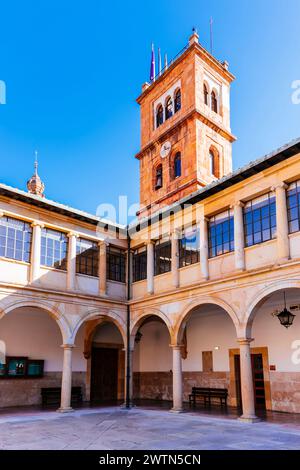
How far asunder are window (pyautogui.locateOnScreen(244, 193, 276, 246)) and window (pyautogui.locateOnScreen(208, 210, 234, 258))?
0.61m

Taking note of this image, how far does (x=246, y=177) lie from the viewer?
12836 mm

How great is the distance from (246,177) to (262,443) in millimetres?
7002

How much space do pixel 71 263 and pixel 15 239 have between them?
213 centimetres

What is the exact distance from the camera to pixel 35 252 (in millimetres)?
14320

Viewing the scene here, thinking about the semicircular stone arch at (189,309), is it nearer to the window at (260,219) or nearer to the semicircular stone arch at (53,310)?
the window at (260,219)

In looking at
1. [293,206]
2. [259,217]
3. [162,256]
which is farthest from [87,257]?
[293,206]

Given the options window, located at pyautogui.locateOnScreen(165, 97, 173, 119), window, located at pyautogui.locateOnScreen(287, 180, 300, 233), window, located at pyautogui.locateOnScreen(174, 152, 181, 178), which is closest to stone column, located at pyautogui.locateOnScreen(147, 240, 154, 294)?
window, located at pyautogui.locateOnScreen(287, 180, 300, 233)

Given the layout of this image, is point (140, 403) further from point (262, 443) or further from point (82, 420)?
point (262, 443)

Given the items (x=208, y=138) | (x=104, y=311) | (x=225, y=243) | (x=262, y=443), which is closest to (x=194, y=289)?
(x=225, y=243)

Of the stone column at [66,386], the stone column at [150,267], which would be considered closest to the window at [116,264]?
the stone column at [150,267]

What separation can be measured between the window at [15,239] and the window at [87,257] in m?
1.96

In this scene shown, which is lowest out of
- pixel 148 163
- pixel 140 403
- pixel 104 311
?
pixel 140 403
